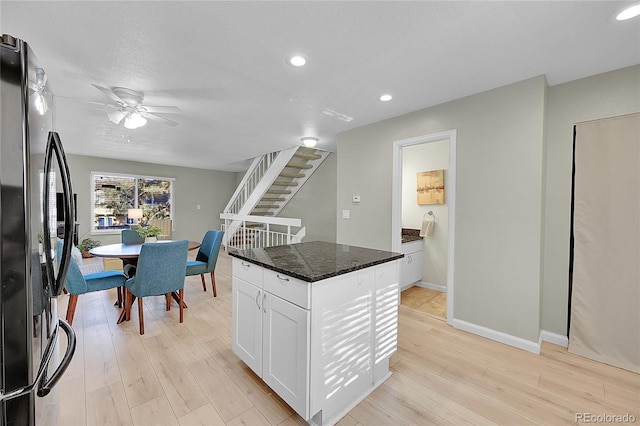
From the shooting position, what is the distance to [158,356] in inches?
86.8

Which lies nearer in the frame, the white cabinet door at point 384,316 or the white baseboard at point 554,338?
the white cabinet door at point 384,316

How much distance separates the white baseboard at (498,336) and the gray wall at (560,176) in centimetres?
38

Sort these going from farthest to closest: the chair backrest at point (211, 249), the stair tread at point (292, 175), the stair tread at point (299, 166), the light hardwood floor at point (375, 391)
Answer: the stair tread at point (292, 175) → the stair tread at point (299, 166) → the chair backrest at point (211, 249) → the light hardwood floor at point (375, 391)

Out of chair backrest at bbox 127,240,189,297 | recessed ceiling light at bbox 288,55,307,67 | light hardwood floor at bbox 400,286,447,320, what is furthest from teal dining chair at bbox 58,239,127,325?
light hardwood floor at bbox 400,286,447,320

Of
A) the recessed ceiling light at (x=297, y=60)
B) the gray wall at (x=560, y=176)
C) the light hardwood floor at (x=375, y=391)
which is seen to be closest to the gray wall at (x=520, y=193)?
the gray wall at (x=560, y=176)

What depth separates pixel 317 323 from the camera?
4.81ft

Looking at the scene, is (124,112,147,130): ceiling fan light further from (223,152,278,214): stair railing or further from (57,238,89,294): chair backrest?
(223,152,278,214): stair railing

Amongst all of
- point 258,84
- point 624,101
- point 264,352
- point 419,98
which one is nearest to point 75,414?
point 264,352

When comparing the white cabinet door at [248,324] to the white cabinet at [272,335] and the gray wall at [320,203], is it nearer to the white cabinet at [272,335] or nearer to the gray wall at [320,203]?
the white cabinet at [272,335]

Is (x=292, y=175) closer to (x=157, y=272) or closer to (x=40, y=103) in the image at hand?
(x=157, y=272)

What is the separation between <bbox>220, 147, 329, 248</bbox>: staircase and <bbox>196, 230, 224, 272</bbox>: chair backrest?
1.18m

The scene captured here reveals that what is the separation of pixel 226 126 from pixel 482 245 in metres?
3.49

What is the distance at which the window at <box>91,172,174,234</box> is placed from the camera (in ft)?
21.1

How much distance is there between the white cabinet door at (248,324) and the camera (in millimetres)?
1812
